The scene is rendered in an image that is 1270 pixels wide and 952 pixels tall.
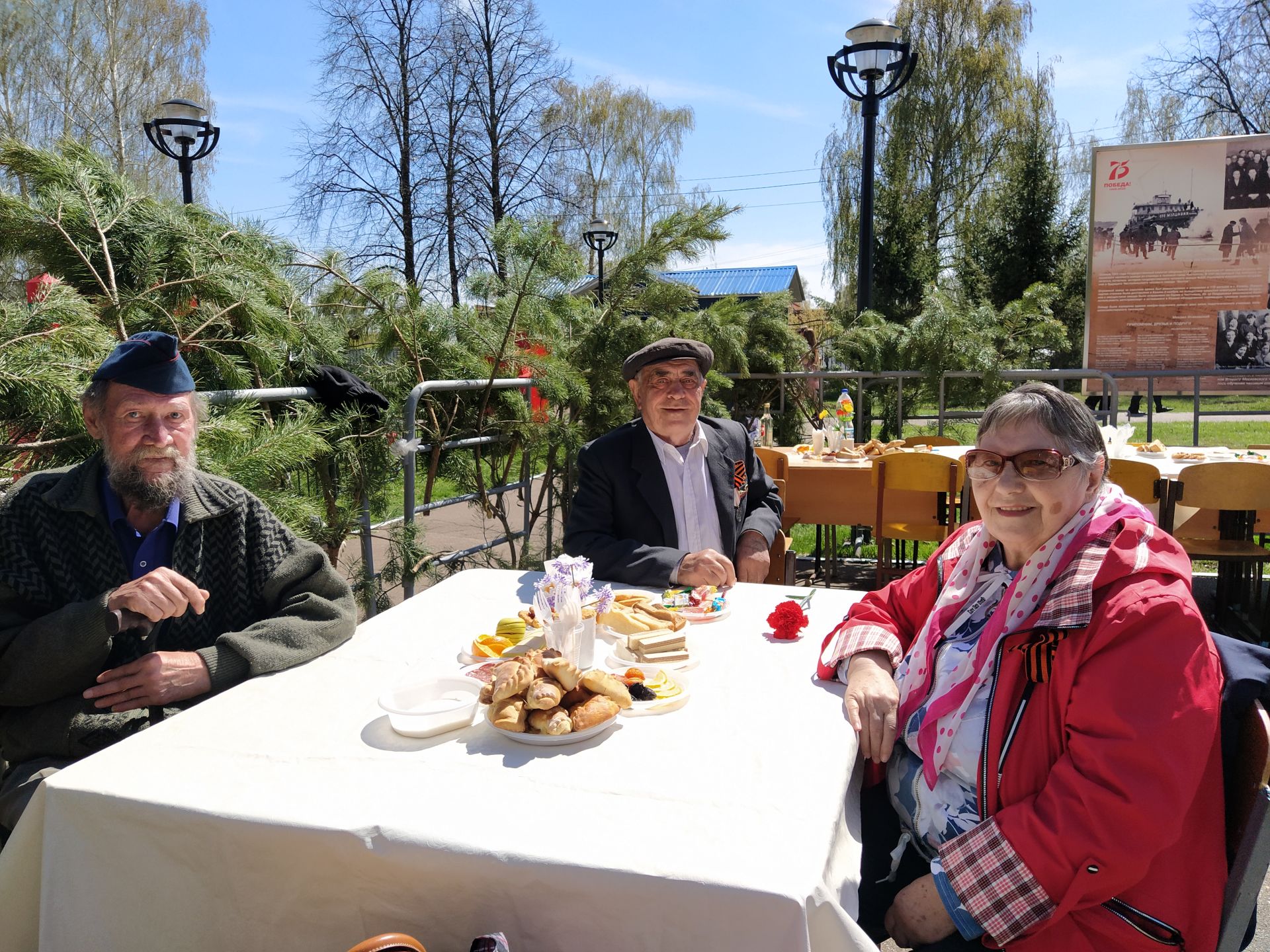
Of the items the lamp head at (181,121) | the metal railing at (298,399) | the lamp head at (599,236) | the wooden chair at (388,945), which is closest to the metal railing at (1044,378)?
the metal railing at (298,399)

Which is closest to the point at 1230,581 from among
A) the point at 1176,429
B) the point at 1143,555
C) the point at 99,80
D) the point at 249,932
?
the point at 1143,555

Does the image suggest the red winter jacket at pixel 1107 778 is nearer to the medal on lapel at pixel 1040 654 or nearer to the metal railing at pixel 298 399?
the medal on lapel at pixel 1040 654

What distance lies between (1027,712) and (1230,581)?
4.62 metres

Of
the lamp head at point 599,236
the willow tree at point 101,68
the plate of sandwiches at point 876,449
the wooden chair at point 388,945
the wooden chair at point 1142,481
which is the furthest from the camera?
the willow tree at point 101,68

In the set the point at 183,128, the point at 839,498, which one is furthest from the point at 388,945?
the point at 183,128

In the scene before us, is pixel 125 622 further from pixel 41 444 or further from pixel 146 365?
pixel 41 444

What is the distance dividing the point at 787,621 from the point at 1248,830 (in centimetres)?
94

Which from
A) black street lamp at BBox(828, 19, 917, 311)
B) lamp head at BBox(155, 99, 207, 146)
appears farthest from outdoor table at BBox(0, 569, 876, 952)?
lamp head at BBox(155, 99, 207, 146)

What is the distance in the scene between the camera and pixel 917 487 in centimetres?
496

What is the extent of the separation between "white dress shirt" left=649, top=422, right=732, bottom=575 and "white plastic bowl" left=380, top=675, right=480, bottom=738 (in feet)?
5.30

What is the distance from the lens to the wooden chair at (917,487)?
192 inches

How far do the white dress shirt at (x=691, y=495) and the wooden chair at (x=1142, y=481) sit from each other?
97.9 inches

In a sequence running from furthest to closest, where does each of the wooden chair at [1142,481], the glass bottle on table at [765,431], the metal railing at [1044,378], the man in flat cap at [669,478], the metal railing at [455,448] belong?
the metal railing at [1044,378] → the glass bottle on table at [765,431] → the wooden chair at [1142,481] → the metal railing at [455,448] → the man in flat cap at [669,478]

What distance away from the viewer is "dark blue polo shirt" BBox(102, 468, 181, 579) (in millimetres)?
1955
